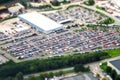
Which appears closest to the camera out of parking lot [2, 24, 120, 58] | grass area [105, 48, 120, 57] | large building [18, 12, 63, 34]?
grass area [105, 48, 120, 57]

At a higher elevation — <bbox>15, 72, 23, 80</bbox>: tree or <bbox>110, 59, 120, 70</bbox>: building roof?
<bbox>110, 59, 120, 70</bbox>: building roof

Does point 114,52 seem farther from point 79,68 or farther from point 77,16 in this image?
point 77,16

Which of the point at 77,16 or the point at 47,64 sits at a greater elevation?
the point at 47,64

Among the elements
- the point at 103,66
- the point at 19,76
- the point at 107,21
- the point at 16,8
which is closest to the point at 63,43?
the point at 103,66

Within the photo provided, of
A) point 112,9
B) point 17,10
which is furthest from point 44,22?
point 112,9

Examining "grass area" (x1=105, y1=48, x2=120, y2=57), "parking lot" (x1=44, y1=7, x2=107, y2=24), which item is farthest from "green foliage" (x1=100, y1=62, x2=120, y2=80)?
"parking lot" (x1=44, y1=7, x2=107, y2=24)

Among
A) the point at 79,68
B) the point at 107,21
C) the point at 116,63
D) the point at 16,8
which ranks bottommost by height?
the point at 16,8

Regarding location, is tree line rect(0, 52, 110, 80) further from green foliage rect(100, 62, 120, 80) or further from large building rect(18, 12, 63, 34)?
large building rect(18, 12, 63, 34)
